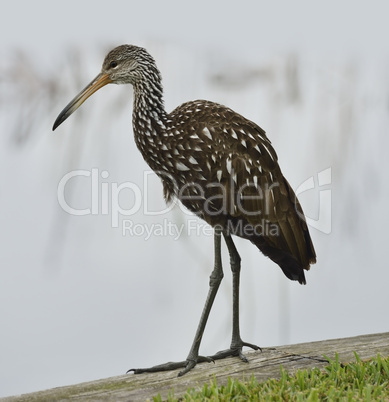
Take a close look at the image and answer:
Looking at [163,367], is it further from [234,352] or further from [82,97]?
[82,97]

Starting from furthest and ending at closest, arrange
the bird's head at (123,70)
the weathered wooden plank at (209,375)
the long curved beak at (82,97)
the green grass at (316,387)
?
the long curved beak at (82,97), the bird's head at (123,70), the weathered wooden plank at (209,375), the green grass at (316,387)

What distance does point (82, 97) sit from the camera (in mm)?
4219

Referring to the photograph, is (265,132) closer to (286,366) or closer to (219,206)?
(219,206)

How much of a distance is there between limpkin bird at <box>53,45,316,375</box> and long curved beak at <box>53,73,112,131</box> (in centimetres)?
2

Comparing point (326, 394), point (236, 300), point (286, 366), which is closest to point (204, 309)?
point (236, 300)

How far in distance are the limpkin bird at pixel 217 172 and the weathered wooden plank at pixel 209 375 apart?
0.27 feet

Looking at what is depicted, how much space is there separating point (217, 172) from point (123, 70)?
32.1 inches

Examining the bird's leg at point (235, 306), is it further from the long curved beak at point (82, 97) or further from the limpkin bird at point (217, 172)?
the long curved beak at point (82, 97)

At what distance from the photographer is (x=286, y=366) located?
4008mm

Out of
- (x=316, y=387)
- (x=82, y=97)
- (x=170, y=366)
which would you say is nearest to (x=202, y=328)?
(x=170, y=366)

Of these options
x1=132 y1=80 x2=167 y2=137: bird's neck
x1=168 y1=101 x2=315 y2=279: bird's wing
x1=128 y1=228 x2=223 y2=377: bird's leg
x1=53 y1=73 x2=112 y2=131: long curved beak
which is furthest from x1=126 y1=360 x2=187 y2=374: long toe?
x1=53 y1=73 x2=112 y2=131: long curved beak

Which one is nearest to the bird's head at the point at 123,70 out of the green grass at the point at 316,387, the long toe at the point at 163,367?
the long toe at the point at 163,367

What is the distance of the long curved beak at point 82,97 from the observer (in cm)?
420

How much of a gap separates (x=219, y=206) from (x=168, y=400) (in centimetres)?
97
